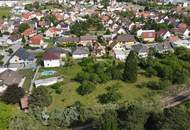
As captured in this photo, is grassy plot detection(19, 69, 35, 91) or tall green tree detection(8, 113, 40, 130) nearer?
tall green tree detection(8, 113, 40, 130)

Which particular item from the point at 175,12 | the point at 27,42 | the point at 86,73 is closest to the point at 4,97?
the point at 86,73

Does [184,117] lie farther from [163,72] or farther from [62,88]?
[62,88]

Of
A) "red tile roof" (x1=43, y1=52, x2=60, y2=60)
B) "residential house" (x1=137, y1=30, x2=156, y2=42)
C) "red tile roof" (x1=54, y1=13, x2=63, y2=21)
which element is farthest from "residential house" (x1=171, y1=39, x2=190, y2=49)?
"red tile roof" (x1=54, y1=13, x2=63, y2=21)

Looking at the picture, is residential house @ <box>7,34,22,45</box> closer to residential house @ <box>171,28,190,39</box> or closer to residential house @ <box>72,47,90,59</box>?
residential house @ <box>72,47,90,59</box>

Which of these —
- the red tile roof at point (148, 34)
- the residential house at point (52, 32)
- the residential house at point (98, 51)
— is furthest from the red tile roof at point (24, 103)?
the residential house at point (52, 32)

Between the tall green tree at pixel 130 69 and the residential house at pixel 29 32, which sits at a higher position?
the tall green tree at pixel 130 69

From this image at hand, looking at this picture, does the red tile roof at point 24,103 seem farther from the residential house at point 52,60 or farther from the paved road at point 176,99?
the paved road at point 176,99

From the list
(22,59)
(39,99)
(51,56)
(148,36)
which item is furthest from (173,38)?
(39,99)
